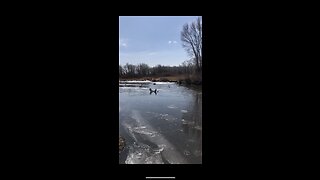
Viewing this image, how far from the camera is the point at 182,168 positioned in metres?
1.51
